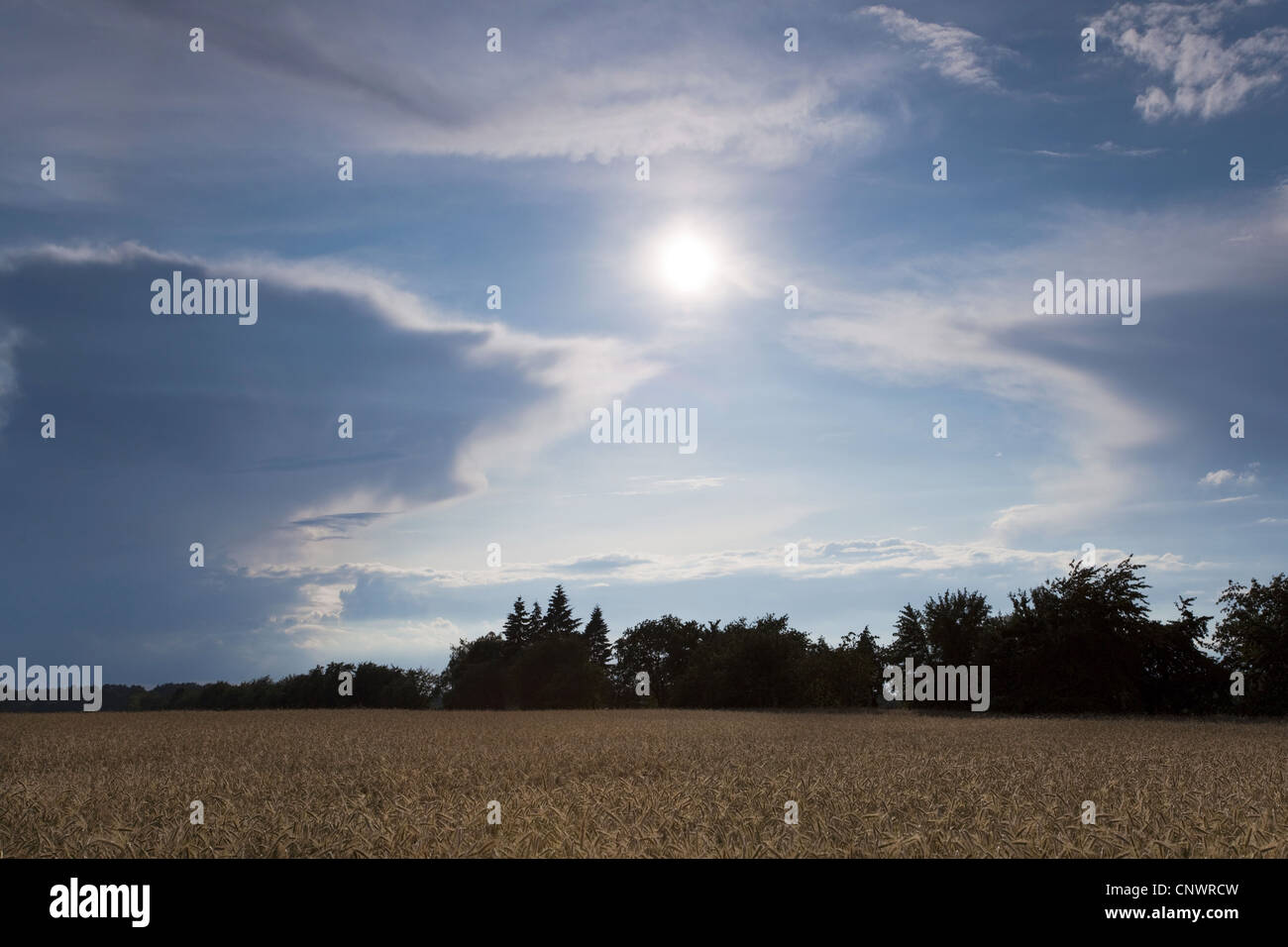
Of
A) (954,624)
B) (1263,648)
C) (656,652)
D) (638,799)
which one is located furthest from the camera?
(656,652)

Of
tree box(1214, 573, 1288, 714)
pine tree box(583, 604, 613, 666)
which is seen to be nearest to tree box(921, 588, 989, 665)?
tree box(1214, 573, 1288, 714)

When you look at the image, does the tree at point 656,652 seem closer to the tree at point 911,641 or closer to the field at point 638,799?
the tree at point 911,641

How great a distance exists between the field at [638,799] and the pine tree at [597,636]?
72.9 m

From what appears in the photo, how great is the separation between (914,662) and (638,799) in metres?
45.2

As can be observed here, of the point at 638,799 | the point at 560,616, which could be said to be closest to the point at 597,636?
the point at 560,616

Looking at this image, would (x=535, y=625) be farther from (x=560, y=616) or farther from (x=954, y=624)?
(x=954, y=624)

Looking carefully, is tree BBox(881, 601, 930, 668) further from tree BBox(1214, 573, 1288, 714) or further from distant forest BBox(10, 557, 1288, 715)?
tree BBox(1214, 573, 1288, 714)

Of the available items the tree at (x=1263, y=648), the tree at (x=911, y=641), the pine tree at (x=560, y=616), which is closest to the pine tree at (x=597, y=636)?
the pine tree at (x=560, y=616)

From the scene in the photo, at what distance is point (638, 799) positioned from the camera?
27.1ft

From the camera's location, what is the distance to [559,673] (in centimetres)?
5778
